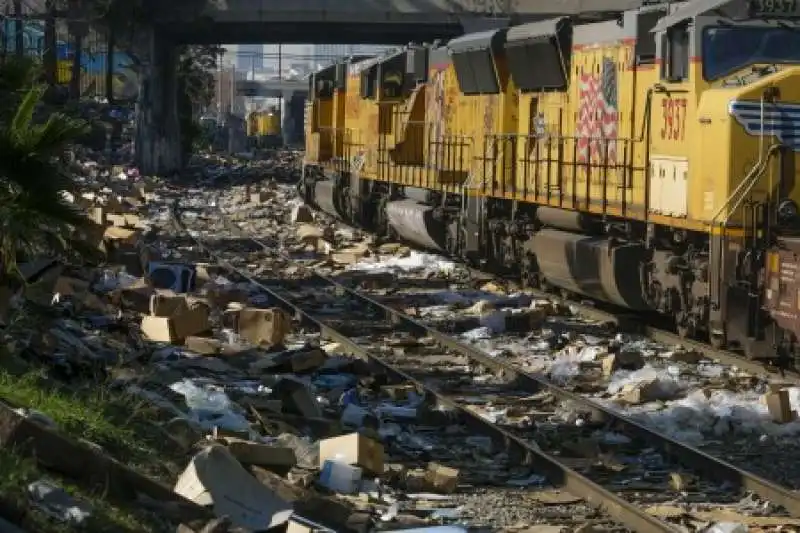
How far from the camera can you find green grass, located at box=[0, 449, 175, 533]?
6.50 metres

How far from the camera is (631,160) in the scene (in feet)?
55.8

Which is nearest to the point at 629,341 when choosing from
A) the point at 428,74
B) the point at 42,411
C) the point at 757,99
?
the point at 757,99

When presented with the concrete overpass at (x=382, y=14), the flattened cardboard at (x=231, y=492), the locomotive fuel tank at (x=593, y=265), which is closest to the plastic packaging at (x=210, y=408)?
the flattened cardboard at (x=231, y=492)

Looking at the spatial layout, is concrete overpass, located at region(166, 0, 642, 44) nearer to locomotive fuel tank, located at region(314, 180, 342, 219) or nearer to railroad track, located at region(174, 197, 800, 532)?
locomotive fuel tank, located at region(314, 180, 342, 219)

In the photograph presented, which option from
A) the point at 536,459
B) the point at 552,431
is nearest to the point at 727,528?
the point at 536,459

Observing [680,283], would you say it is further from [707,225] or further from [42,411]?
[42,411]

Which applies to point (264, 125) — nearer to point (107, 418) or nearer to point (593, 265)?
point (593, 265)

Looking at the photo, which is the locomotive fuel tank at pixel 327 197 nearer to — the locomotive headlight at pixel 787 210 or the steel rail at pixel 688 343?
the steel rail at pixel 688 343

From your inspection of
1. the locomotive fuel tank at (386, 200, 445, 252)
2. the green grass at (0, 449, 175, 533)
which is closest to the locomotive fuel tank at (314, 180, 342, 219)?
the locomotive fuel tank at (386, 200, 445, 252)

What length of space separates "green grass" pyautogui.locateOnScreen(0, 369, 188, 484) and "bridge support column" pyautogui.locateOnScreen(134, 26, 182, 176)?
50.3 meters

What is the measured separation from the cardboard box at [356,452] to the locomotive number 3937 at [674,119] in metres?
6.48

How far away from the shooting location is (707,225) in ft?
47.5

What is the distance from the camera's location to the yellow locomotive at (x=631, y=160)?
1397 centimetres

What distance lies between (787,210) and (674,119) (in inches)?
75.3
